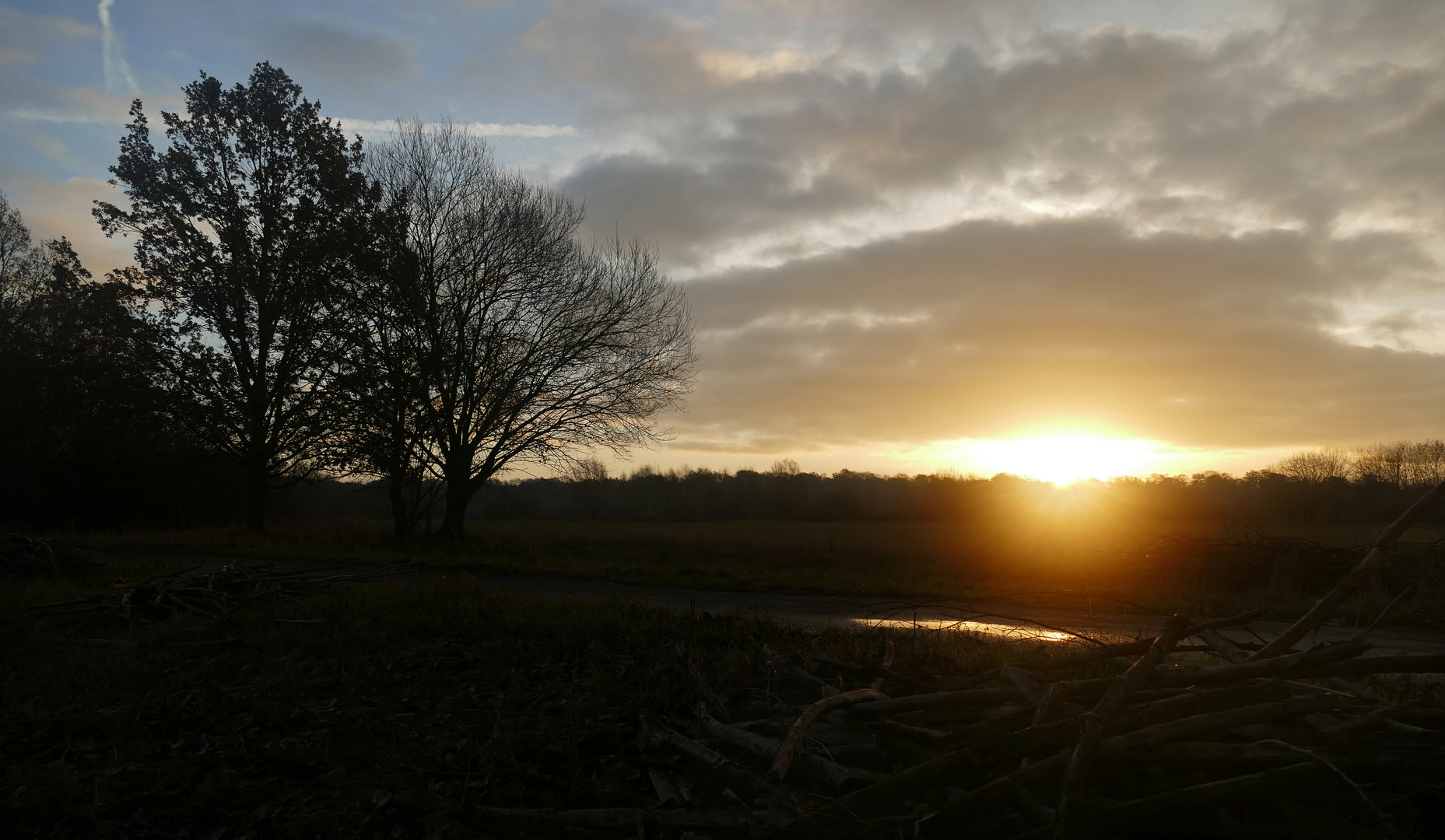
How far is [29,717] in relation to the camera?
668 cm

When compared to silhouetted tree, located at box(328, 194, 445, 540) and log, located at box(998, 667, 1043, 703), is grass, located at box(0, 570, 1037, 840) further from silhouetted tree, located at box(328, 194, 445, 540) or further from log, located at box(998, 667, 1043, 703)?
silhouetted tree, located at box(328, 194, 445, 540)

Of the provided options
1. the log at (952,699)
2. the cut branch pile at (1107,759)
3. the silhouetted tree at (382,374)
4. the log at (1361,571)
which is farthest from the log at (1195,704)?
the silhouetted tree at (382,374)

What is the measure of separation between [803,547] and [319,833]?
20.7 metres

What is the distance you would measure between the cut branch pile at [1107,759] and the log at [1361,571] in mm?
12

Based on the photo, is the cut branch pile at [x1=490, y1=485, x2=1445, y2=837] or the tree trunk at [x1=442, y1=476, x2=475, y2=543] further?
the tree trunk at [x1=442, y1=476, x2=475, y2=543]

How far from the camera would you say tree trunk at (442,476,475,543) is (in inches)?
976

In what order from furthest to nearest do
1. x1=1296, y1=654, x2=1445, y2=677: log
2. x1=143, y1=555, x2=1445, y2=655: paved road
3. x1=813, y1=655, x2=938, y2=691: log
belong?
x1=143, y1=555, x2=1445, y2=655: paved road
x1=813, y1=655, x2=938, y2=691: log
x1=1296, y1=654, x2=1445, y2=677: log

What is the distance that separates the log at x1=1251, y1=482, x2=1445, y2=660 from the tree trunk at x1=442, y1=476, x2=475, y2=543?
77.6 feet

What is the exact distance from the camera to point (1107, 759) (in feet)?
10.6

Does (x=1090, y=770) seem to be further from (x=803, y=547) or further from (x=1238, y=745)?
(x=803, y=547)

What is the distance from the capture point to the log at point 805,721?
3.68m

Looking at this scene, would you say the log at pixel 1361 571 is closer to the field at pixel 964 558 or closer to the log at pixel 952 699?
the log at pixel 952 699

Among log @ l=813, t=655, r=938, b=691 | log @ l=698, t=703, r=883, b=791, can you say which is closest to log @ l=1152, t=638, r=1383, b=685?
log @ l=698, t=703, r=883, b=791

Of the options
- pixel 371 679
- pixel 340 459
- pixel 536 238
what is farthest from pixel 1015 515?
pixel 371 679
